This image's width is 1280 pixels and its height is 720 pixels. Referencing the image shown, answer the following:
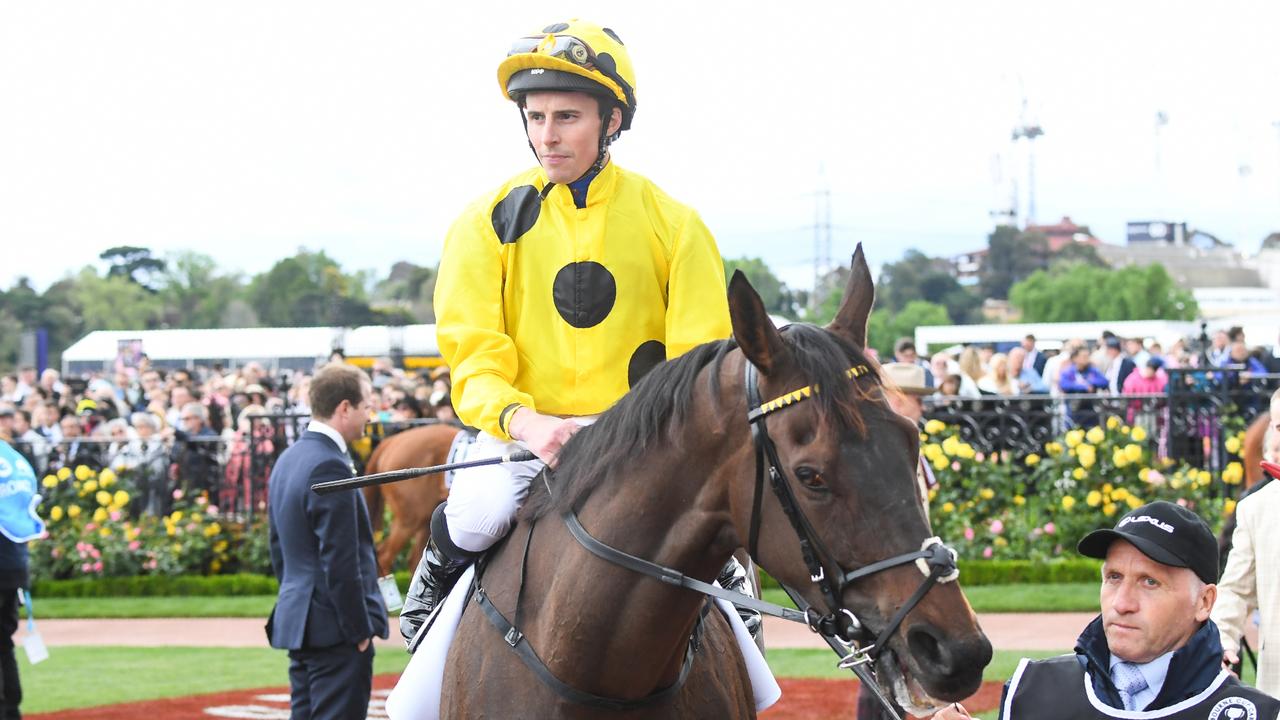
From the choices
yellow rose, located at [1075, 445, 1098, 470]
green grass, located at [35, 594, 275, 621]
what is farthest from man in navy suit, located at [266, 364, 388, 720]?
yellow rose, located at [1075, 445, 1098, 470]

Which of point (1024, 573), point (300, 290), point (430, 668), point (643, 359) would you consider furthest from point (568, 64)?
point (300, 290)

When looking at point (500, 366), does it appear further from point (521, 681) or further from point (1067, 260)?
point (1067, 260)

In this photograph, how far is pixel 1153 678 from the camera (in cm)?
255

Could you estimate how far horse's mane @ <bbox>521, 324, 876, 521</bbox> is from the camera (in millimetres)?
2357

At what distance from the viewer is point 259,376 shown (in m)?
17.8

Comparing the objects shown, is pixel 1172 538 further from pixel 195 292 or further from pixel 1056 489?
pixel 195 292

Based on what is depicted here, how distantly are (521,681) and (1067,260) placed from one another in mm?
108440

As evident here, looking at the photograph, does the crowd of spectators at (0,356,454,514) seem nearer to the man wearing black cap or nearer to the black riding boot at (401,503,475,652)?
the black riding boot at (401,503,475,652)

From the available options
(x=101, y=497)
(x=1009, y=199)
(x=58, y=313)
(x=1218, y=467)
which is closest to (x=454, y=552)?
(x=1218, y=467)

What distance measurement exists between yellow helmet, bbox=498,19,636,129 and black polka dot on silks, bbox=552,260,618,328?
16.2 inches

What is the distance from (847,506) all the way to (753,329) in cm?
36

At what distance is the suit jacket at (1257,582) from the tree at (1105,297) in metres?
74.6

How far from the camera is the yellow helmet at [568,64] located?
3.06 metres

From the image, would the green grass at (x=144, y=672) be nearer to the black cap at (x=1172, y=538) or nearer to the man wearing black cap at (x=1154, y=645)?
the man wearing black cap at (x=1154, y=645)
